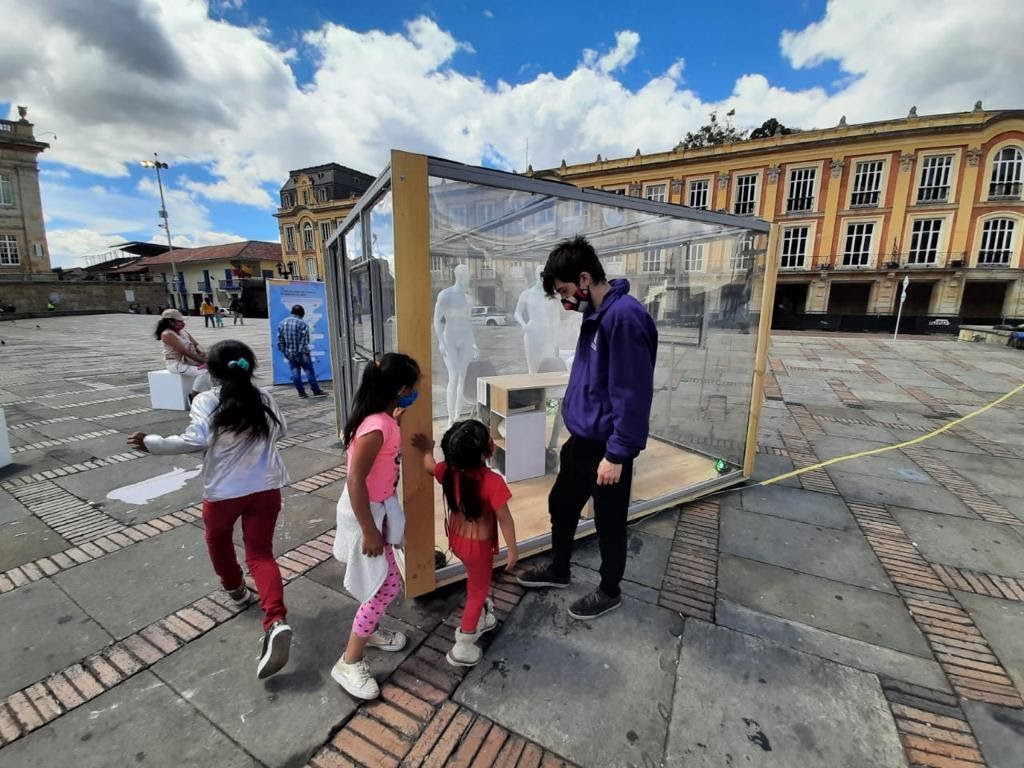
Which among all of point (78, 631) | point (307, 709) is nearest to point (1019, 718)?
point (307, 709)

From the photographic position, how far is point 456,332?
180 inches

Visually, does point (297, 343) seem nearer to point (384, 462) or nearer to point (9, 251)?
point (384, 462)

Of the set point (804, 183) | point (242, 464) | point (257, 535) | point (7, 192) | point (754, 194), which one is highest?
point (7, 192)

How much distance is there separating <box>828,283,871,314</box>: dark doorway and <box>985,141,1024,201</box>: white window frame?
7389mm

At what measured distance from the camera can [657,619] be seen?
2.46 metres

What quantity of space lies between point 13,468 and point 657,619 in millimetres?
6162

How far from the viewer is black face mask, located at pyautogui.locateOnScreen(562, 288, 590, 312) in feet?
7.16

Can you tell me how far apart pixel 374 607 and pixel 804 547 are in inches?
119

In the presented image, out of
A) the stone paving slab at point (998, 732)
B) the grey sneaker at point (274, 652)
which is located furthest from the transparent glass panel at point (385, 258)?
the stone paving slab at point (998, 732)

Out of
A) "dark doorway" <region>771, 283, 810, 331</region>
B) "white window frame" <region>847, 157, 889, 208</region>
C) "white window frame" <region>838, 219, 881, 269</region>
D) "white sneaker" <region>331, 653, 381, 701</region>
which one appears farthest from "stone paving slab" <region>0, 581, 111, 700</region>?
"white window frame" <region>847, 157, 889, 208</region>

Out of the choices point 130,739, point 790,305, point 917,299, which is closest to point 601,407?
point 130,739

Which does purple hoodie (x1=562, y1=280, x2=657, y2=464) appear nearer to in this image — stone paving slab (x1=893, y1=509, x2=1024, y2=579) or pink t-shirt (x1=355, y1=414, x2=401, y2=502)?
pink t-shirt (x1=355, y1=414, x2=401, y2=502)

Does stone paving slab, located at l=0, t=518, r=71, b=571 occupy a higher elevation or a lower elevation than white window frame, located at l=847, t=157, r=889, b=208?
lower

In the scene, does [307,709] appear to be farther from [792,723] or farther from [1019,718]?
[1019,718]
